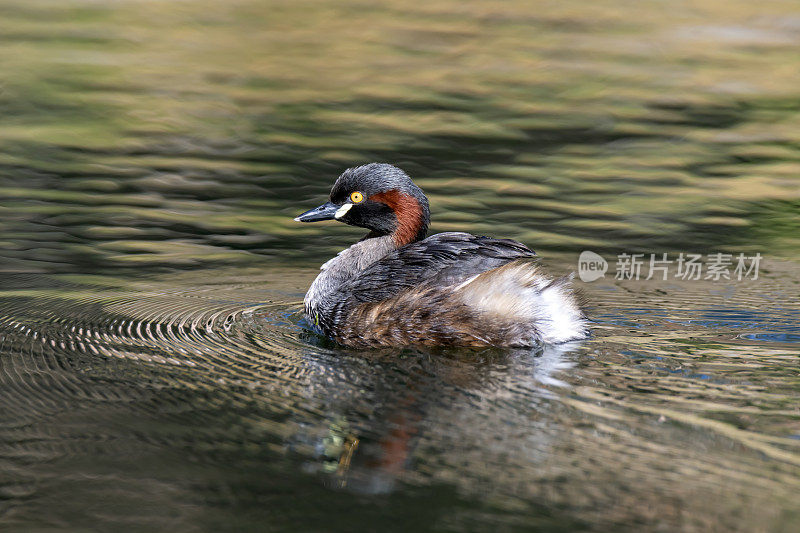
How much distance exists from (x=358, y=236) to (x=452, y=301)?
282cm

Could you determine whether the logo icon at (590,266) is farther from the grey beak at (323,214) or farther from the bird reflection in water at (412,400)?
the grey beak at (323,214)

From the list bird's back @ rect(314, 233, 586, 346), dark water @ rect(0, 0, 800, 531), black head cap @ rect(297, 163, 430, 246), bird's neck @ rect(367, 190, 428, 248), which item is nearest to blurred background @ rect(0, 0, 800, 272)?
dark water @ rect(0, 0, 800, 531)

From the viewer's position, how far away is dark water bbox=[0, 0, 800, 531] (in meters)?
3.89

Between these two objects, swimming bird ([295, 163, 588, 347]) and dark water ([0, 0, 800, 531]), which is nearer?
dark water ([0, 0, 800, 531])

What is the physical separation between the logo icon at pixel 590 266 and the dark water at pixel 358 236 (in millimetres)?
141

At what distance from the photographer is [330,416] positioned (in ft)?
14.9

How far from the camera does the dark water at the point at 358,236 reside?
3.89 meters

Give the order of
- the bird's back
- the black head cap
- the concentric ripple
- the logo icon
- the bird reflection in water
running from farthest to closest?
the logo icon
the black head cap
the bird's back
the bird reflection in water
the concentric ripple

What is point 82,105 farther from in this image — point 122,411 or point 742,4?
point 742,4

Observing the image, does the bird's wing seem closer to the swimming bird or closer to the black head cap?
the swimming bird

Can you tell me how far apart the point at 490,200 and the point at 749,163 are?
2823 millimetres

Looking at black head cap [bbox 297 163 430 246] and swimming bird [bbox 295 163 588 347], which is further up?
black head cap [bbox 297 163 430 246]

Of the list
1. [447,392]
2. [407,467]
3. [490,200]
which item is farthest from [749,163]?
[407,467]

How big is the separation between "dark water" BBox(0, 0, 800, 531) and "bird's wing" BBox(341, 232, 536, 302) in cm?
A: 44
